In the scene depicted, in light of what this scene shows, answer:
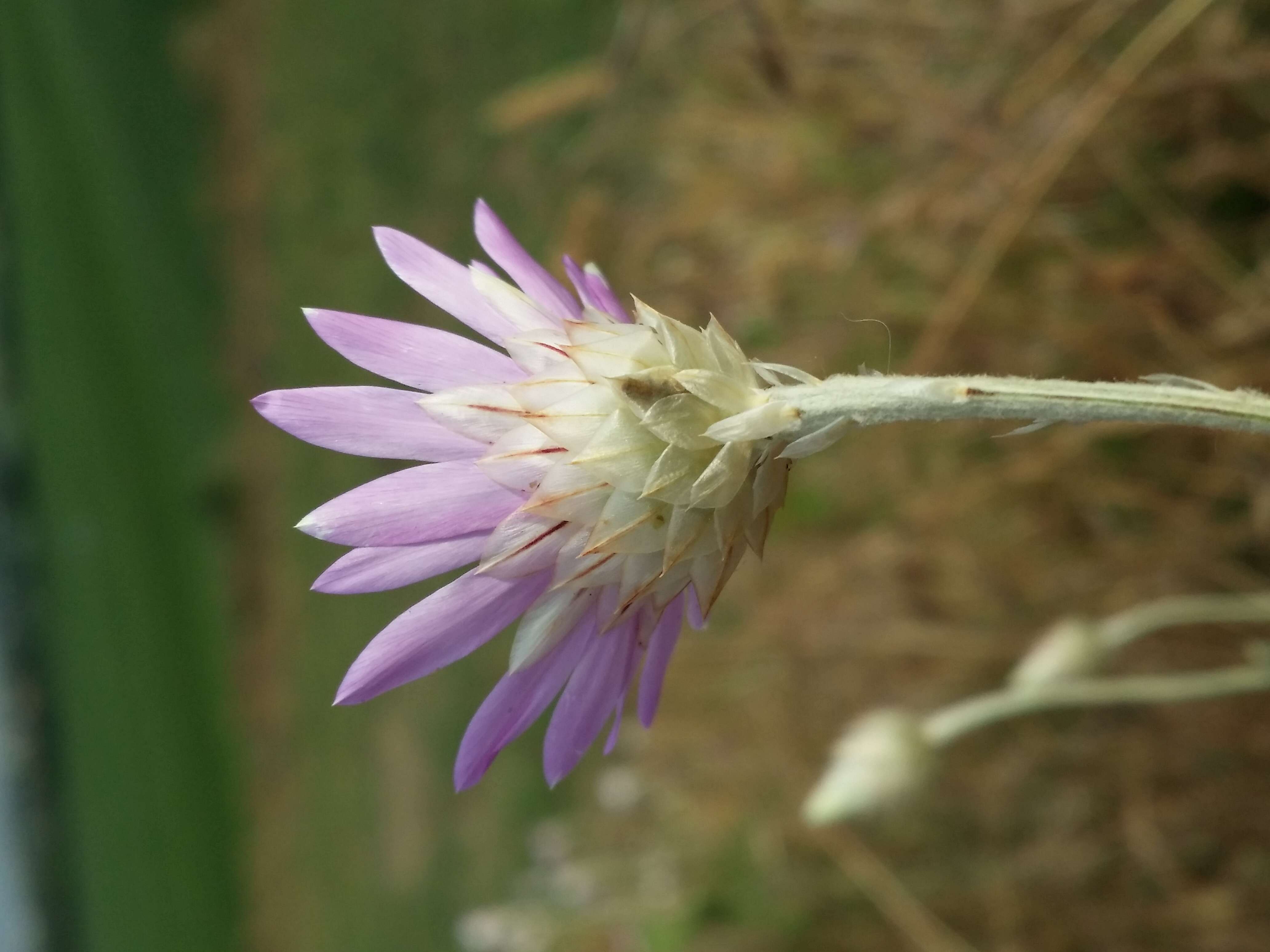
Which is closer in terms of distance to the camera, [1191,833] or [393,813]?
[1191,833]

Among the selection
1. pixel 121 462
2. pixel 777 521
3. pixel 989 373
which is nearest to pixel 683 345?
pixel 989 373

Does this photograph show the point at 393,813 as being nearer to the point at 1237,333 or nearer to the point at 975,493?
the point at 975,493

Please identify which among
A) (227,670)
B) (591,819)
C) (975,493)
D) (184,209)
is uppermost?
(184,209)

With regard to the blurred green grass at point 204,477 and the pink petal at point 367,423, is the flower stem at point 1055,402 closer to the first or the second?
the pink petal at point 367,423

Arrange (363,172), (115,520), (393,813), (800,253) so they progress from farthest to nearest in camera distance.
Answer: (115,520), (393,813), (363,172), (800,253)

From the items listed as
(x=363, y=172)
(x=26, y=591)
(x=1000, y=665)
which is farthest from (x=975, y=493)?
(x=26, y=591)

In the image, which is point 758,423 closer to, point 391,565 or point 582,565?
point 582,565

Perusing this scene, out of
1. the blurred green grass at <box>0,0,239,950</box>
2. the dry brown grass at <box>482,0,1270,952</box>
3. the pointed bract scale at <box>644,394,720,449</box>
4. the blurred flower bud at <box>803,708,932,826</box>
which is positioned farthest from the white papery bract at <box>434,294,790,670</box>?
the blurred green grass at <box>0,0,239,950</box>
